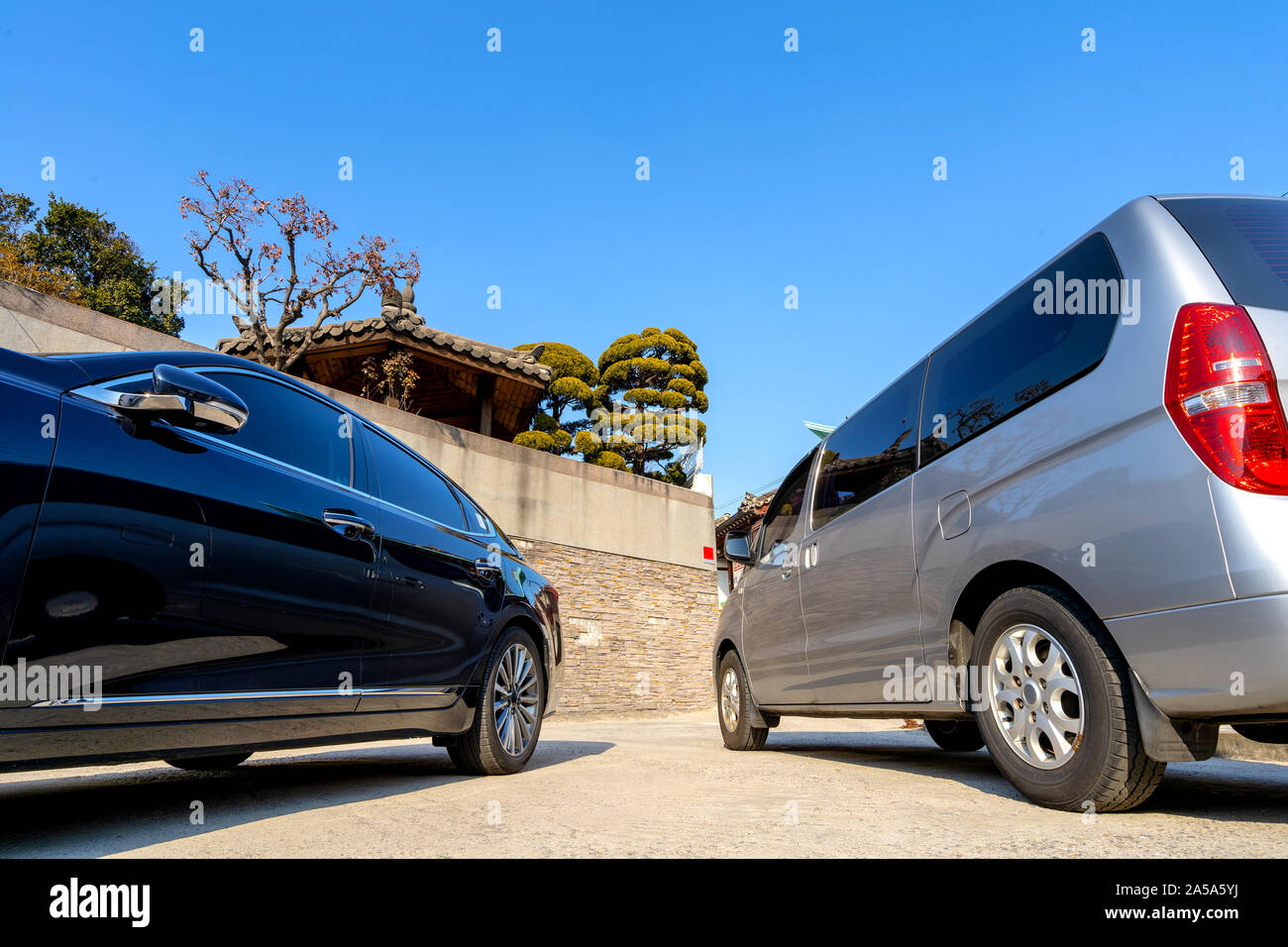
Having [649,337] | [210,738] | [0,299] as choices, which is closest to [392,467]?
[210,738]

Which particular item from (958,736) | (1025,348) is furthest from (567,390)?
(1025,348)

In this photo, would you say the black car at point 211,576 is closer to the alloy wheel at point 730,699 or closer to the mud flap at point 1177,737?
the alloy wheel at point 730,699

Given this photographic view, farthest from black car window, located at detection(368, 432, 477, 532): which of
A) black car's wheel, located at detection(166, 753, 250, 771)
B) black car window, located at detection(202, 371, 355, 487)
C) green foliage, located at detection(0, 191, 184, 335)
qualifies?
green foliage, located at detection(0, 191, 184, 335)

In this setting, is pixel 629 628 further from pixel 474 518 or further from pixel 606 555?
pixel 474 518

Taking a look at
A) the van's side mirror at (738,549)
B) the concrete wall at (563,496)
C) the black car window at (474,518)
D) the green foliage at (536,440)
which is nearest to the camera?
the black car window at (474,518)

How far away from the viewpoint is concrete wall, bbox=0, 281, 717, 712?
12.3m

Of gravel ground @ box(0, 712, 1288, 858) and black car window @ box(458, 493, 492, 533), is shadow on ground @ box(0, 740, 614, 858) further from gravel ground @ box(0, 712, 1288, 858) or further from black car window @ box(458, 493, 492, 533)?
black car window @ box(458, 493, 492, 533)

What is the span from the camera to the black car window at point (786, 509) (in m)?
4.95

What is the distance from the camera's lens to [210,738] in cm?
242

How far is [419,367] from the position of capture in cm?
1527

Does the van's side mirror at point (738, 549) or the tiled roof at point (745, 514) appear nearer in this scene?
the van's side mirror at point (738, 549)

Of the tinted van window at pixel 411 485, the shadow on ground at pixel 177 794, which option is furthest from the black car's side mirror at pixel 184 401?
the shadow on ground at pixel 177 794

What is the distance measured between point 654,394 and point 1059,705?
2241cm

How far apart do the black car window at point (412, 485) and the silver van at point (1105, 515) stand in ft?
6.75
